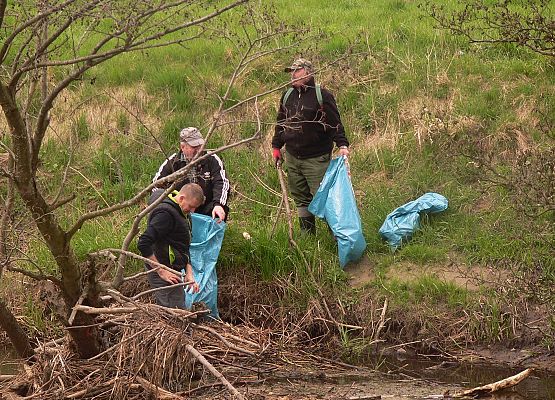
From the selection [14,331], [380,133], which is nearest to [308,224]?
[380,133]

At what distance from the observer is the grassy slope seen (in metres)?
9.41

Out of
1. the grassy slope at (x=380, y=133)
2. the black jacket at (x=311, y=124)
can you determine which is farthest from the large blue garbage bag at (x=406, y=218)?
the black jacket at (x=311, y=124)

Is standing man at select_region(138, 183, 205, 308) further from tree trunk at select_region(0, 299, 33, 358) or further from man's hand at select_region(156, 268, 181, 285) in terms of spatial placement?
tree trunk at select_region(0, 299, 33, 358)

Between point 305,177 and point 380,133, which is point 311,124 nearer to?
A: point 305,177

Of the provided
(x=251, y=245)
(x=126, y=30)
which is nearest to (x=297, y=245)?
(x=251, y=245)

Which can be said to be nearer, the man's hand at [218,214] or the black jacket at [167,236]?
the black jacket at [167,236]

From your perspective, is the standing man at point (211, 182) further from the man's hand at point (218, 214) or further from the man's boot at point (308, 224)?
the man's boot at point (308, 224)

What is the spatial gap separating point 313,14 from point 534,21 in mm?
5537

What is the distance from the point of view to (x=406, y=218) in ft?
32.1

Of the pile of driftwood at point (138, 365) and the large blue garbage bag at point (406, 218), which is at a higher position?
the pile of driftwood at point (138, 365)

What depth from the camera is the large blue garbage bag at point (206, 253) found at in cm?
858

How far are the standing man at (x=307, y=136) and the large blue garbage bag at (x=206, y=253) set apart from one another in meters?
1.16

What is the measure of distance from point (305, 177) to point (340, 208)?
543 mm

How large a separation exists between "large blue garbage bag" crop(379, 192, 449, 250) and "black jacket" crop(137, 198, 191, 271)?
2470mm
